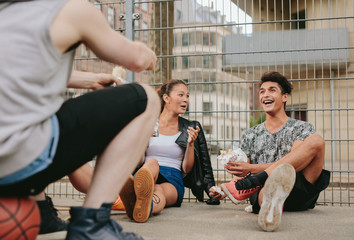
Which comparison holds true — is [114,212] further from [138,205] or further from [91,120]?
[91,120]

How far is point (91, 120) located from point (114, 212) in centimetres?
195

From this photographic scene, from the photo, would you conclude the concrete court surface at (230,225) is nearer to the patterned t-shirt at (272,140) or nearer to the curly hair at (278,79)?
Answer: the patterned t-shirt at (272,140)

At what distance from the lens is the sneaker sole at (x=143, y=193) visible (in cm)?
275

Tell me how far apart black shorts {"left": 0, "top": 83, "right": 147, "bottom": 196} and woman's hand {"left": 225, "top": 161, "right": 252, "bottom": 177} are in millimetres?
1725

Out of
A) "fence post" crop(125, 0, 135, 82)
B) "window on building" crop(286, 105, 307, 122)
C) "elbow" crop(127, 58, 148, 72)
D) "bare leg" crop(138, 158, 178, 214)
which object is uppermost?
"fence post" crop(125, 0, 135, 82)

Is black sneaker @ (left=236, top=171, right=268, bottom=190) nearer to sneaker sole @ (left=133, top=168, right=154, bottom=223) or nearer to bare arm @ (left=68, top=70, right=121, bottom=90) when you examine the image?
sneaker sole @ (left=133, top=168, right=154, bottom=223)

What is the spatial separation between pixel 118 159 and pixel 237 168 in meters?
1.76

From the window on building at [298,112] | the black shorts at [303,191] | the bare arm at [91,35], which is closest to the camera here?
the bare arm at [91,35]

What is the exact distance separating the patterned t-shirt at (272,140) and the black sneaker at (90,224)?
2.18 m

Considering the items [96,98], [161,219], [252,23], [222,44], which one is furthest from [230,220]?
[222,44]

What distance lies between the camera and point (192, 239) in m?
2.27

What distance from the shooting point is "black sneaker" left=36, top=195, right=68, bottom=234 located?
215cm

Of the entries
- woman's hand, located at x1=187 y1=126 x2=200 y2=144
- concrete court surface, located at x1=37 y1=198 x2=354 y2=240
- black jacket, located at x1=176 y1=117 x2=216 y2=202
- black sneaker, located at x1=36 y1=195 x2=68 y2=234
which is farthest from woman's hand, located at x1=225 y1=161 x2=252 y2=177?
black sneaker, located at x1=36 y1=195 x2=68 y2=234

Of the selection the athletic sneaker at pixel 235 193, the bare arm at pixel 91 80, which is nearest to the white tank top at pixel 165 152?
the athletic sneaker at pixel 235 193
